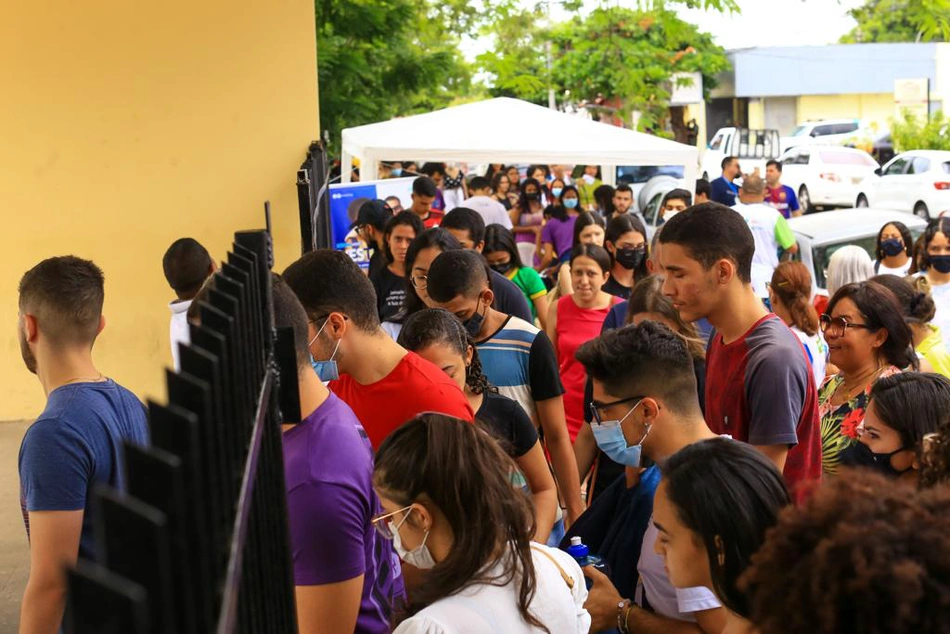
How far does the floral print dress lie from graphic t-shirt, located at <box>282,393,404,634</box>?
2.29m

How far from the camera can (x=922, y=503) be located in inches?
57.2

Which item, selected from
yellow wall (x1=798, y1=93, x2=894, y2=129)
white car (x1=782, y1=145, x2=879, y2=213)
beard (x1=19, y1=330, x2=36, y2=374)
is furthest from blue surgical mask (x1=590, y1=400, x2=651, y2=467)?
yellow wall (x1=798, y1=93, x2=894, y2=129)

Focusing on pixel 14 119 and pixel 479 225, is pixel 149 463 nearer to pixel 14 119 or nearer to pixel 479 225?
pixel 479 225

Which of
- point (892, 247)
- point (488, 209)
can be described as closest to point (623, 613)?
point (892, 247)

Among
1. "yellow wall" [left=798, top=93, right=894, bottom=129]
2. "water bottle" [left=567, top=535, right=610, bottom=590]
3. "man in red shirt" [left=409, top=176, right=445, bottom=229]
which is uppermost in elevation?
"yellow wall" [left=798, top=93, right=894, bottom=129]

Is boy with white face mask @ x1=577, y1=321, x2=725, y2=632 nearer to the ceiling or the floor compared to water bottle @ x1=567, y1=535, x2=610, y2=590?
nearer to the ceiling

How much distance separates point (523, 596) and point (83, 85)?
311 inches

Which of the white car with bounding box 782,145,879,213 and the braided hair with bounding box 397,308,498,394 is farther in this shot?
the white car with bounding box 782,145,879,213

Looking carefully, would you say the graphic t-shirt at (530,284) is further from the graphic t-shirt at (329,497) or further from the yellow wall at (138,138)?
the graphic t-shirt at (329,497)

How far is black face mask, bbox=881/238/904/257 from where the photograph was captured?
8.63 meters

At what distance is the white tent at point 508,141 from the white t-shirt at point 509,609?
8391 millimetres

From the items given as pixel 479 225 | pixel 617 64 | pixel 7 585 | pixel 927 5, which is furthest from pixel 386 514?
pixel 617 64

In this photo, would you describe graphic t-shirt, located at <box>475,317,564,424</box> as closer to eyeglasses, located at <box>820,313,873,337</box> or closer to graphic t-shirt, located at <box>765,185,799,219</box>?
eyeglasses, located at <box>820,313,873,337</box>

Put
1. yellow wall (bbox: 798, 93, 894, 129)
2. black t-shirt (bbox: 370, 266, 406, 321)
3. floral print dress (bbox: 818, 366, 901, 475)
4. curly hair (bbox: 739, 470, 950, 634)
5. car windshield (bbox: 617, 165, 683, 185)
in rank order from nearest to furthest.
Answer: curly hair (bbox: 739, 470, 950, 634)
floral print dress (bbox: 818, 366, 901, 475)
black t-shirt (bbox: 370, 266, 406, 321)
car windshield (bbox: 617, 165, 683, 185)
yellow wall (bbox: 798, 93, 894, 129)
